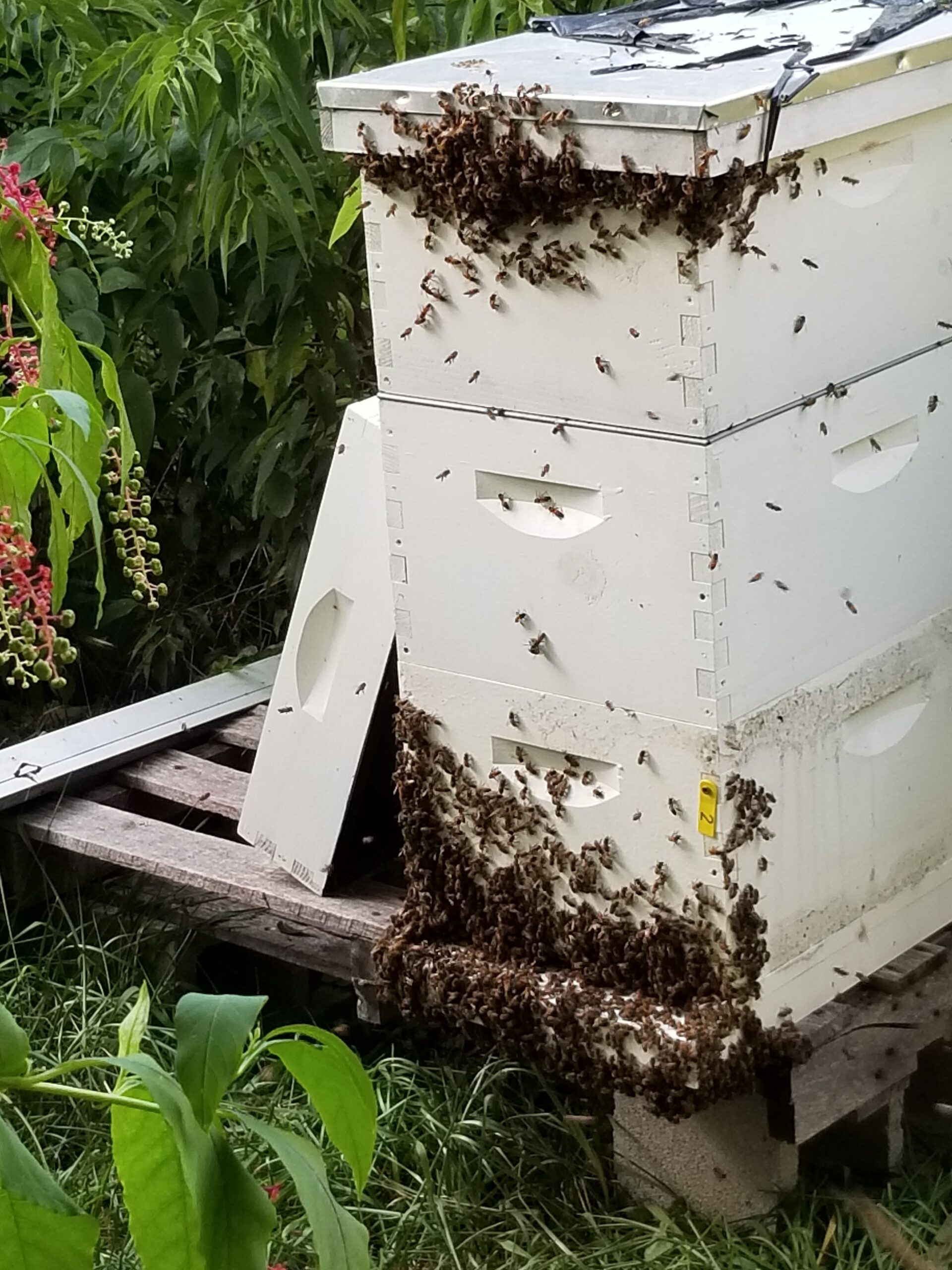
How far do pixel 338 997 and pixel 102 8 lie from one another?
1.57 meters

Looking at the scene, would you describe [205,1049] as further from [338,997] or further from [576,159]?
[338,997]

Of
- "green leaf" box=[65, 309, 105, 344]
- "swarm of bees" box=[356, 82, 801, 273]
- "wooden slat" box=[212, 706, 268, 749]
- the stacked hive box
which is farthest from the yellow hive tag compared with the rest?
"green leaf" box=[65, 309, 105, 344]

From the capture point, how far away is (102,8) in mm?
2635

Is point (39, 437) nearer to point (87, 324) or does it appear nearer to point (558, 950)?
point (558, 950)

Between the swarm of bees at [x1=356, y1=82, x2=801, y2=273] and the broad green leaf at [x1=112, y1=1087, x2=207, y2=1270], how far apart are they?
113cm

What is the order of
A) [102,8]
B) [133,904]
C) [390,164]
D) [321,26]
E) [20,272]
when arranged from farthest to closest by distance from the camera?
1. [102,8]
2. [133,904]
3. [321,26]
4. [390,164]
5. [20,272]

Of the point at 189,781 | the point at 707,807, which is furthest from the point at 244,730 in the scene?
the point at 707,807

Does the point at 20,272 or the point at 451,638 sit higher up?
the point at 20,272

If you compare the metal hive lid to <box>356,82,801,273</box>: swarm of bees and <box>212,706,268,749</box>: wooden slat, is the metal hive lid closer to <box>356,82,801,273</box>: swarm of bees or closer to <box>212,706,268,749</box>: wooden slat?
<box>356,82,801,273</box>: swarm of bees

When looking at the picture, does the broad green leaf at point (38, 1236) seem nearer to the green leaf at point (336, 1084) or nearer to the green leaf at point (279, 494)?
the green leaf at point (336, 1084)

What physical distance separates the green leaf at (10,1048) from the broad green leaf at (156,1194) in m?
Answer: 0.04

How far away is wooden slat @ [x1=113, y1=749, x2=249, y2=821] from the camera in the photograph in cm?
248

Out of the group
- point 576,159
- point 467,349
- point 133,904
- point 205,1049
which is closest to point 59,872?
point 133,904

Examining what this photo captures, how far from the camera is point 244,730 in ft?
9.02
